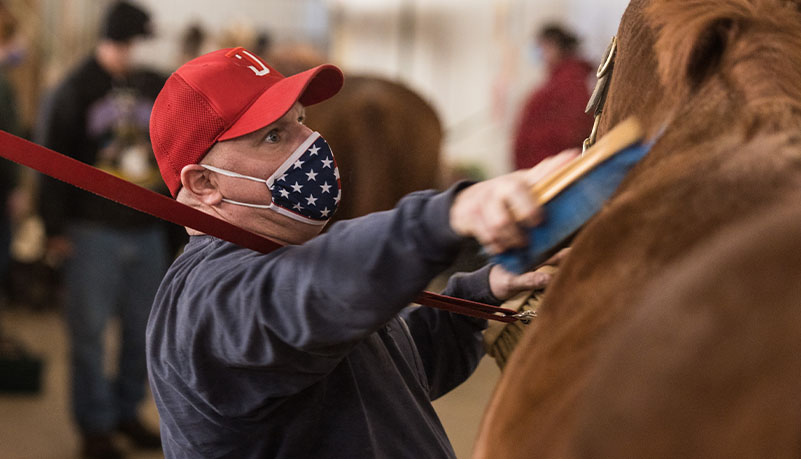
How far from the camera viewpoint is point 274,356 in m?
1.00

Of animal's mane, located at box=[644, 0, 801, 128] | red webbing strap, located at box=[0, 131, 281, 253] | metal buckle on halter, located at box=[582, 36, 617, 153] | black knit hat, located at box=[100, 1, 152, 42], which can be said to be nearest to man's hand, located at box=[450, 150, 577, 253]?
animal's mane, located at box=[644, 0, 801, 128]

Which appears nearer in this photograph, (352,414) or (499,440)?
(499,440)

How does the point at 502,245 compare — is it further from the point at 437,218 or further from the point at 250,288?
the point at 250,288

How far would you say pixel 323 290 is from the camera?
0.93m

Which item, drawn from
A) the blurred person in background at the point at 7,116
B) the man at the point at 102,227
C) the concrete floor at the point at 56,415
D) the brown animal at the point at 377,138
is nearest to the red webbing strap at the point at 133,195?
the concrete floor at the point at 56,415

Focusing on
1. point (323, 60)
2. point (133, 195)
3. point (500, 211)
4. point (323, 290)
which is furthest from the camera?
point (323, 60)

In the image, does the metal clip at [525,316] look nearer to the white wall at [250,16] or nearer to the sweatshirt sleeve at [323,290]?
the sweatshirt sleeve at [323,290]

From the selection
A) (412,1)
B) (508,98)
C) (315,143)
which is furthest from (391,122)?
(412,1)

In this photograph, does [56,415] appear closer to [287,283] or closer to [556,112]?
[556,112]

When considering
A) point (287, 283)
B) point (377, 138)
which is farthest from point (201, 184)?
point (377, 138)

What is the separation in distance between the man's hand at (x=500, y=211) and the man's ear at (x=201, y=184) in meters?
0.48

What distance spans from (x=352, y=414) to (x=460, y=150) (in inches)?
306

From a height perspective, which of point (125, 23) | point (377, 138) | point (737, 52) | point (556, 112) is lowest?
point (556, 112)

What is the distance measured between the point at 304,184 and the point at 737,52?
0.57 meters
